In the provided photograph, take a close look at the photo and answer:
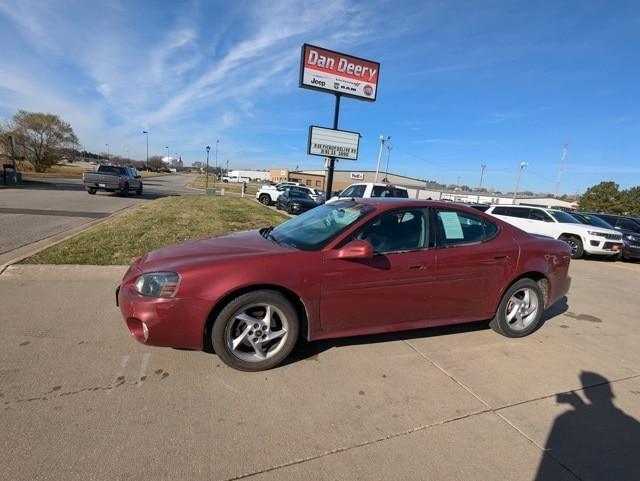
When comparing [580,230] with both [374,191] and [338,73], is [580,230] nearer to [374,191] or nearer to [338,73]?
[374,191]

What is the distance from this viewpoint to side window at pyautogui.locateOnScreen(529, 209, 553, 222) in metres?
13.0

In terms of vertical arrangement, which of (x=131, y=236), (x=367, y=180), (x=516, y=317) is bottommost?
(x=131, y=236)

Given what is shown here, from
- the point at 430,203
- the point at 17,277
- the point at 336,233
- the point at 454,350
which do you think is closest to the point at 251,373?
the point at 336,233

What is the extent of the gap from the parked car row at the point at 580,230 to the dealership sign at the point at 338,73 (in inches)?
273

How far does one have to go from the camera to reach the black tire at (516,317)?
4215 mm

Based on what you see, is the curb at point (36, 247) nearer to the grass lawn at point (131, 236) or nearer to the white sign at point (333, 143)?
the grass lawn at point (131, 236)

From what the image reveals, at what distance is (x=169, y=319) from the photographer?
297 cm

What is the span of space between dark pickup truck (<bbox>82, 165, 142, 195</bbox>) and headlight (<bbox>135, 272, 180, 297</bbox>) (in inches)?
770

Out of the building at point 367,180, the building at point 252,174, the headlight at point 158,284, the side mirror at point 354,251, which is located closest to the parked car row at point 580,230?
the side mirror at point 354,251

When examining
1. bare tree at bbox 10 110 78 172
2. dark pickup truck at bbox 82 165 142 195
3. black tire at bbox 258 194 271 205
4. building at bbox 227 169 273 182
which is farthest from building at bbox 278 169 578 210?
dark pickup truck at bbox 82 165 142 195

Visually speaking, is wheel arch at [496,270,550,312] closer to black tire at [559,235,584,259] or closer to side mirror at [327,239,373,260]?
side mirror at [327,239,373,260]

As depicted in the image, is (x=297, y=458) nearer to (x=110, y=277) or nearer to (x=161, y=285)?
(x=161, y=285)

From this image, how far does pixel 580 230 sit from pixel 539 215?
4.78 ft

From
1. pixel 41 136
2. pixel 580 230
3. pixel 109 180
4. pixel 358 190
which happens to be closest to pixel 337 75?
pixel 358 190
